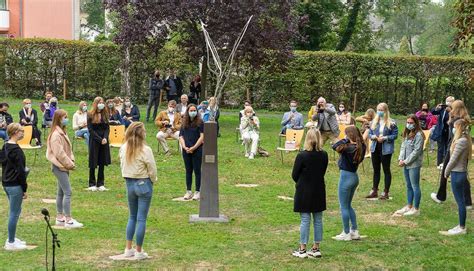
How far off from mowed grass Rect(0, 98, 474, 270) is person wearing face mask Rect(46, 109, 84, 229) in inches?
12.7

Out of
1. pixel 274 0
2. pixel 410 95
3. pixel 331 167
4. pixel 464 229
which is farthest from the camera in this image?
pixel 410 95

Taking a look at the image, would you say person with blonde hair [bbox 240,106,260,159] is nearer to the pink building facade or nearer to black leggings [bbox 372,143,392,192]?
black leggings [bbox 372,143,392,192]

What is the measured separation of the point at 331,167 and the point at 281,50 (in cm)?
999

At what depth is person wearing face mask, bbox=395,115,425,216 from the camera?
45.9 feet

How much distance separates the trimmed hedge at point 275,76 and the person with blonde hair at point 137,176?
23.7 meters

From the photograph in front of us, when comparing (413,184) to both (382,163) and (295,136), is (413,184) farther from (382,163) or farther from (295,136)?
(295,136)

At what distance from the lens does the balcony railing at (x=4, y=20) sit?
168 ft

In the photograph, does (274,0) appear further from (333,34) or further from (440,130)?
(333,34)

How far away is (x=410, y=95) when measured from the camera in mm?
35031

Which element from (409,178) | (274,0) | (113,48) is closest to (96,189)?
(409,178)

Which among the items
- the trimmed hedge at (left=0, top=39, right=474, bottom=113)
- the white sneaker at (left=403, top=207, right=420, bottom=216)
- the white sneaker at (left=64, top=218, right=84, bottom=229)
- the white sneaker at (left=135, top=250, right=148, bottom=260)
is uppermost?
the trimmed hedge at (left=0, top=39, right=474, bottom=113)

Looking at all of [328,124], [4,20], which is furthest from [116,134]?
[4,20]

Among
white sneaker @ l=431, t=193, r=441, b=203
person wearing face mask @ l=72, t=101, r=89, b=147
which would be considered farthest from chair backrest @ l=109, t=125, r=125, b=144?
white sneaker @ l=431, t=193, r=441, b=203

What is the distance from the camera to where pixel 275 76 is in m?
35.0
